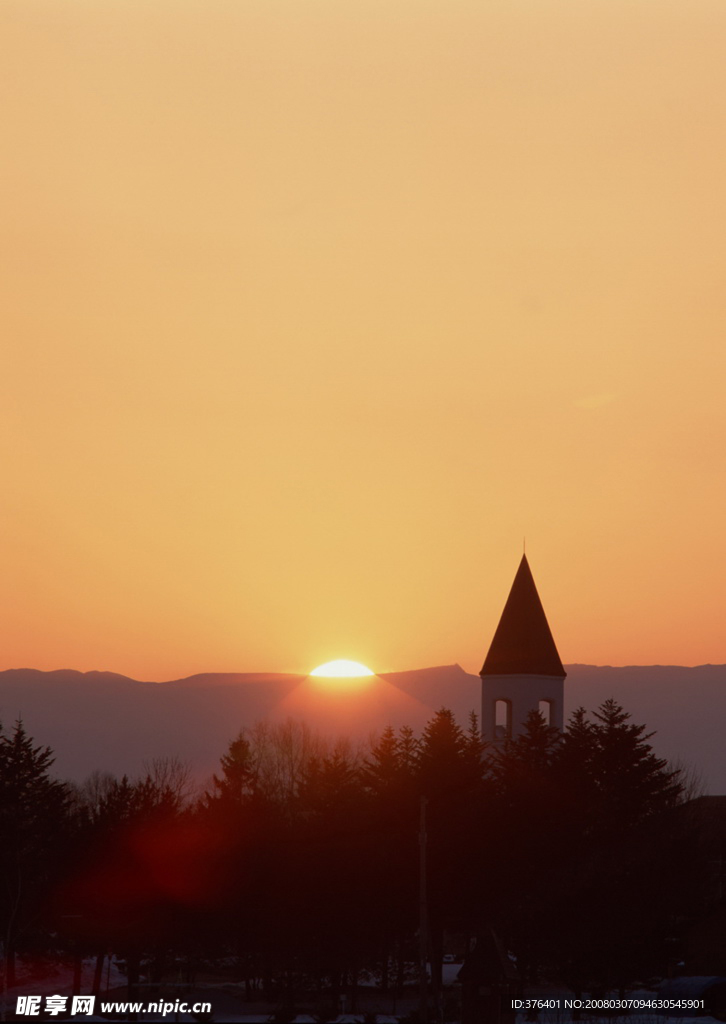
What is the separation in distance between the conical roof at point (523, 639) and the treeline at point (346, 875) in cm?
2476

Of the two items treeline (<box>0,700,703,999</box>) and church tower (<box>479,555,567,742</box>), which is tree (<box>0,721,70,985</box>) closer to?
treeline (<box>0,700,703,999</box>)

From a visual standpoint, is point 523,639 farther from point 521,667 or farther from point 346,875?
point 346,875

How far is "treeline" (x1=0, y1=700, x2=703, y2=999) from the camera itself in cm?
5419

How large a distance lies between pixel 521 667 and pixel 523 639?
2026 mm

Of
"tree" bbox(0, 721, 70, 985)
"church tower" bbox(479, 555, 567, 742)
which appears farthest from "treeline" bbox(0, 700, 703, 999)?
"church tower" bbox(479, 555, 567, 742)

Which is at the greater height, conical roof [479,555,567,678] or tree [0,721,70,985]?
conical roof [479,555,567,678]

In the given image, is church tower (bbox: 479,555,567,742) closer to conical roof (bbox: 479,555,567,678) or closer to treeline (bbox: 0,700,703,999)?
conical roof (bbox: 479,555,567,678)

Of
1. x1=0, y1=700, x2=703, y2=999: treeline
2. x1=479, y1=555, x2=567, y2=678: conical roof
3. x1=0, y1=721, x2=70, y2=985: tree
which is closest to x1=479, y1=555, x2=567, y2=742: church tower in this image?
x1=479, y1=555, x2=567, y2=678: conical roof

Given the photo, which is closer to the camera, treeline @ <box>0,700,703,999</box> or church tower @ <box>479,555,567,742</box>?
treeline @ <box>0,700,703,999</box>

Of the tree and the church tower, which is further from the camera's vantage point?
the church tower

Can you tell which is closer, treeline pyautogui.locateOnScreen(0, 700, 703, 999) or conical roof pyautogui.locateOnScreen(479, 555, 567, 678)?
treeline pyautogui.locateOnScreen(0, 700, 703, 999)

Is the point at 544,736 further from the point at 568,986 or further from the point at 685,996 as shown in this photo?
the point at 685,996

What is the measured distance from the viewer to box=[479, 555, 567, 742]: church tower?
8862 centimetres

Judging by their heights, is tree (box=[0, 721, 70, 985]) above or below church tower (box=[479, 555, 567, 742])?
below
